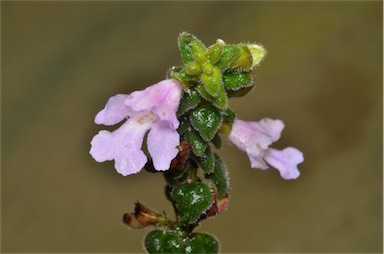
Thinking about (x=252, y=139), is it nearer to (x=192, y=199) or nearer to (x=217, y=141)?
(x=217, y=141)

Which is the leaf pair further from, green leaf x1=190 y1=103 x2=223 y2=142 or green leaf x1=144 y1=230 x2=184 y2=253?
green leaf x1=190 y1=103 x2=223 y2=142

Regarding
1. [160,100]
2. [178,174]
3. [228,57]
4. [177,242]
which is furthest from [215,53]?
[177,242]

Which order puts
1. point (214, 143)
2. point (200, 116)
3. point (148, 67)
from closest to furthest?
point (200, 116) → point (214, 143) → point (148, 67)

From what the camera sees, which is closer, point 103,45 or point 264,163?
point 264,163

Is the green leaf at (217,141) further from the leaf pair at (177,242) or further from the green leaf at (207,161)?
the leaf pair at (177,242)

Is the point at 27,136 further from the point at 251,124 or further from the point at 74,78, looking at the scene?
the point at 251,124

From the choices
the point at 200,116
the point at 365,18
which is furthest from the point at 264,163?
the point at 365,18
